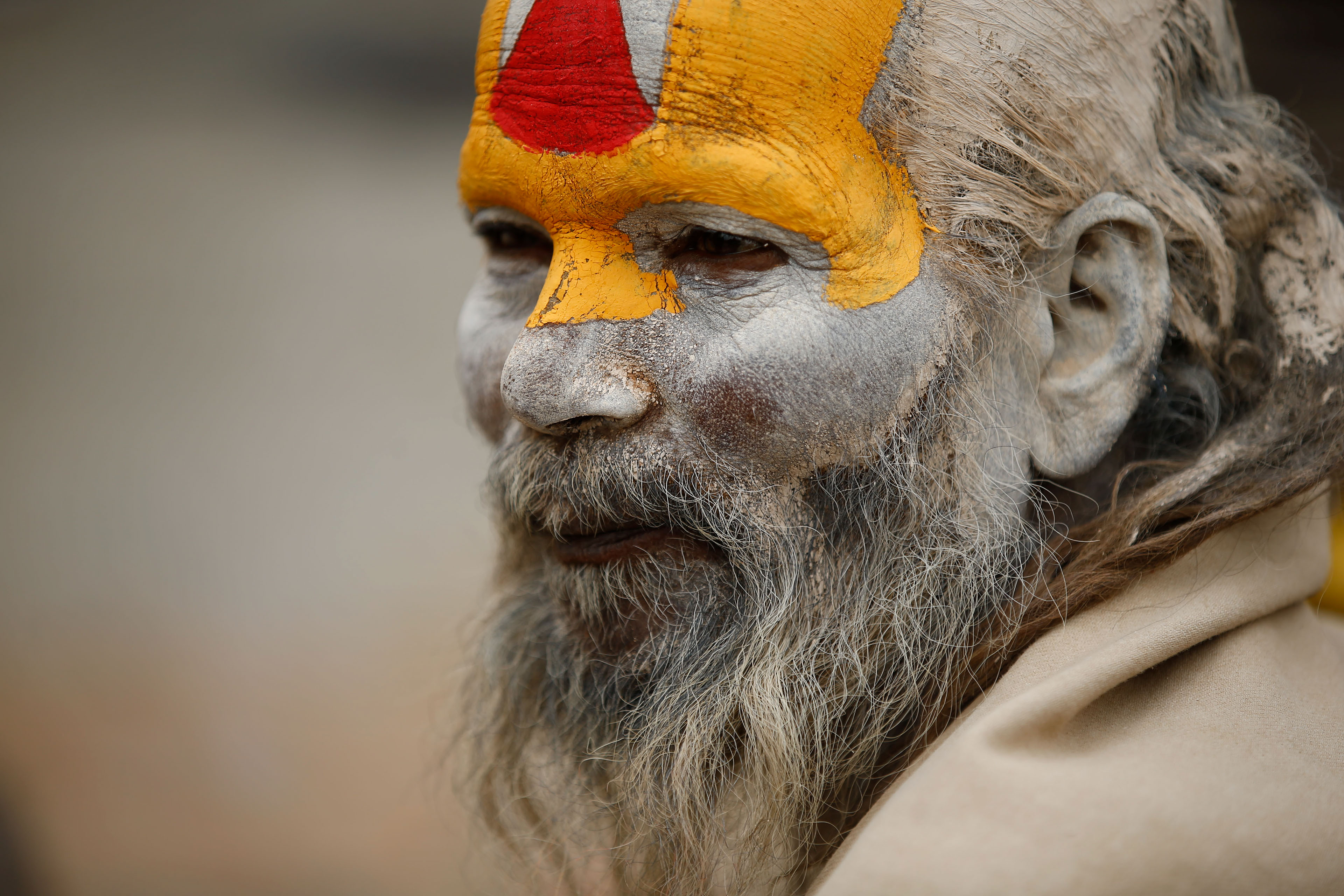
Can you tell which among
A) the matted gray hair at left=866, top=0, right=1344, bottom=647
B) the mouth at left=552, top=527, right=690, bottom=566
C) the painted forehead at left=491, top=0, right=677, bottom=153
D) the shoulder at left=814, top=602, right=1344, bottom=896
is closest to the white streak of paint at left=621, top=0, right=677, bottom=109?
the painted forehead at left=491, top=0, right=677, bottom=153

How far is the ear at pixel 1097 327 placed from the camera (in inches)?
47.2

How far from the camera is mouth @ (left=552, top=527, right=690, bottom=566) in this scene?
1204 mm

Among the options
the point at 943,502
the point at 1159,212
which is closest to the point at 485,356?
the point at 943,502

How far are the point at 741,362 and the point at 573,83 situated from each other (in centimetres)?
41

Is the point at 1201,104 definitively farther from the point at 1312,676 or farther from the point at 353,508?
the point at 353,508

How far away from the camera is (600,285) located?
117 cm

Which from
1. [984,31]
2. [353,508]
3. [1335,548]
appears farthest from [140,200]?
[1335,548]

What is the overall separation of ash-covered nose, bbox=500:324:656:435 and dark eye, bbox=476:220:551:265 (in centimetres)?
23

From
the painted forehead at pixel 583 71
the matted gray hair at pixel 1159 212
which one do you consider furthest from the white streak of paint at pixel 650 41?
the matted gray hair at pixel 1159 212

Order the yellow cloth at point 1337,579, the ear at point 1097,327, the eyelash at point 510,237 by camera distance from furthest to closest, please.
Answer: the yellow cloth at point 1337,579
the eyelash at point 510,237
the ear at point 1097,327

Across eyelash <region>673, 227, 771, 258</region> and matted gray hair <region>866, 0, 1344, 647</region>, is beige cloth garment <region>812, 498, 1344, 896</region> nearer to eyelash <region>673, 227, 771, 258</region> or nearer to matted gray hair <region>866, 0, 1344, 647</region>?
matted gray hair <region>866, 0, 1344, 647</region>

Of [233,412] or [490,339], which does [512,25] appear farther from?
[233,412]

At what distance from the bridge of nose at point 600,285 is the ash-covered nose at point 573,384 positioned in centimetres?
2

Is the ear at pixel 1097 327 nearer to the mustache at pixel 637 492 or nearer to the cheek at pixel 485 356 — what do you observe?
the mustache at pixel 637 492
